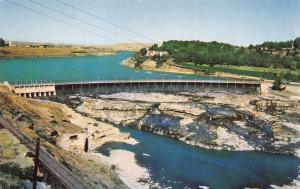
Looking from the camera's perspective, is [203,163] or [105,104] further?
[105,104]

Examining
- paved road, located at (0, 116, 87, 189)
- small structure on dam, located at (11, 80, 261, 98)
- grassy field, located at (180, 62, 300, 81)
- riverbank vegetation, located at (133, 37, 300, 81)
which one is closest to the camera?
paved road, located at (0, 116, 87, 189)

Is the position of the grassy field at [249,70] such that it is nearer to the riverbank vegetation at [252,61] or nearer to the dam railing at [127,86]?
the riverbank vegetation at [252,61]

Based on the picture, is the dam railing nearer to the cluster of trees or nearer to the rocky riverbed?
the rocky riverbed

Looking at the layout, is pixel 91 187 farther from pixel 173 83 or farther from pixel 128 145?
pixel 173 83

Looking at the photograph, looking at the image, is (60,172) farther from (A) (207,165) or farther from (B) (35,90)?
(B) (35,90)

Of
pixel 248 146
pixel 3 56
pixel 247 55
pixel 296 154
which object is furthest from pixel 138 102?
pixel 3 56

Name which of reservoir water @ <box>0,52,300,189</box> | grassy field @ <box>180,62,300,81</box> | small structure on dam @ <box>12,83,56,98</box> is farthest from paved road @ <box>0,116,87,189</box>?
grassy field @ <box>180,62,300,81</box>

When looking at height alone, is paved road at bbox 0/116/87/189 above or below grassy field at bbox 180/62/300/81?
below

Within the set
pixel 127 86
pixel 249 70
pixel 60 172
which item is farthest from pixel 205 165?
pixel 249 70
